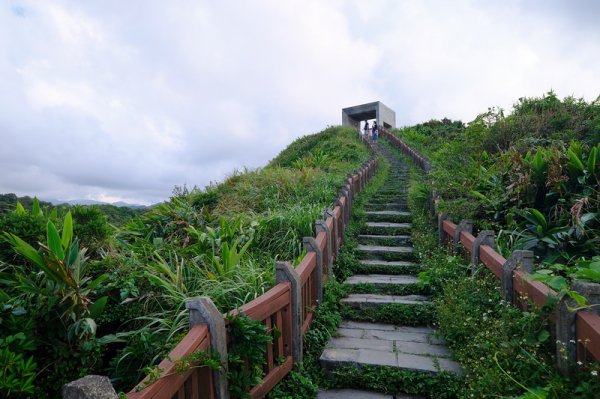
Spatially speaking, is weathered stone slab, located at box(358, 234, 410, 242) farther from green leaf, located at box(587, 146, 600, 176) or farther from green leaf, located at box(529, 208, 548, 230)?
green leaf, located at box(587, 146, 600, 176)

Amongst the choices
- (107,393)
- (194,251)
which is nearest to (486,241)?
(194,251)

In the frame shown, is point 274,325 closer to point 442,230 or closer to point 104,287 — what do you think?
point 104,287

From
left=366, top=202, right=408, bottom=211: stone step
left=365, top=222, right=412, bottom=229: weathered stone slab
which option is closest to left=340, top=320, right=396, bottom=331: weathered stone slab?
left=365, top=222, right=412, bottom=229: weathered stone slab

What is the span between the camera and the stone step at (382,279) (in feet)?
17.1

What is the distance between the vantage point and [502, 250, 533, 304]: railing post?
10.5 ft

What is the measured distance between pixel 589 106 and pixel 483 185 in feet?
19.0

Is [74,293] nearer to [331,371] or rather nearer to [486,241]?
[331,371]

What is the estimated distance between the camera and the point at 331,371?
3473 millimetres

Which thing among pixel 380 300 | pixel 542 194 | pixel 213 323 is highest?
pixel 542 194

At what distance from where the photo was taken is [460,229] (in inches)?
201

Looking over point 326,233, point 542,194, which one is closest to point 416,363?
point 326,233

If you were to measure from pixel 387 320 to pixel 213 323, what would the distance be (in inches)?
111

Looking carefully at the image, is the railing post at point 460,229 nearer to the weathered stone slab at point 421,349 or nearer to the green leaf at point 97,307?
the weathered stone slab at point 421,349

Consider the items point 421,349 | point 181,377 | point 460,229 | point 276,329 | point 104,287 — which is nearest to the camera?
point 181,377
